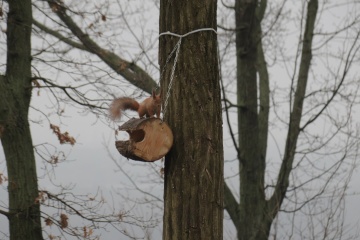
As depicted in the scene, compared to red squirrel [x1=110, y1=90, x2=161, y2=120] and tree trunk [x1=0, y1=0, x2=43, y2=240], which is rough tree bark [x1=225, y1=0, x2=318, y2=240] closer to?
tree trunk [x1=0, y1=0, x2=43, y2=240]

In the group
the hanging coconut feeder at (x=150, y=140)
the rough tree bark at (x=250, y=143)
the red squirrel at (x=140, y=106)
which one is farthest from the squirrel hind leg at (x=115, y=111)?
the rough tree bark at (x=250, y=143)

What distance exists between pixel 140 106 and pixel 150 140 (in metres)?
0.29

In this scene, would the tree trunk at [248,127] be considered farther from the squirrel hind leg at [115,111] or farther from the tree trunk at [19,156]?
the squirrel hind leg at [115,111]

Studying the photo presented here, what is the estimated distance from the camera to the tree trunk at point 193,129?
125 inches

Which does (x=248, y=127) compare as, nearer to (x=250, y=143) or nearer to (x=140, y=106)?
(x=250, y=143)

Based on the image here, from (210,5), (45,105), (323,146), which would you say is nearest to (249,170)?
(323,146)

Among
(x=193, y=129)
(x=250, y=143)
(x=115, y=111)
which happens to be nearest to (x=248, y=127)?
(x=250, y=143)

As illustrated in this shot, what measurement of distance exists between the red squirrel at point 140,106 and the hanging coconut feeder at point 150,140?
14 centimetres

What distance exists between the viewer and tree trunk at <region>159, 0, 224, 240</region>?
125 inches

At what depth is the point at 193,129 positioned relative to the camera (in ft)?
10.6

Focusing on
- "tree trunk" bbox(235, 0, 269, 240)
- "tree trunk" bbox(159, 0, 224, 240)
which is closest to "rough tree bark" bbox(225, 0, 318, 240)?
"tree trunk" bbox(235, 0, 269, 240)

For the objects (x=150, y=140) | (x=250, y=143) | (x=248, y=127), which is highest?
(x=248, y=127)

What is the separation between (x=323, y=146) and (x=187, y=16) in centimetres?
595

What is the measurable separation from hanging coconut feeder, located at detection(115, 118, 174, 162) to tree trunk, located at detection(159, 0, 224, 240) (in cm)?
8
